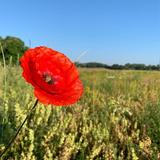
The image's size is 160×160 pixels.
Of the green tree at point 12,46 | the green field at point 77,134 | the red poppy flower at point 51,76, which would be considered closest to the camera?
the red poppy flower at point 51,76

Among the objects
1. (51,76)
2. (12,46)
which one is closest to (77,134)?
(51,76)

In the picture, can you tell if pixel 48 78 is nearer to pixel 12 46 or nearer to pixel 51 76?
pixel 51 76

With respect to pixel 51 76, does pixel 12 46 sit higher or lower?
higher

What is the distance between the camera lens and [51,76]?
164 cm

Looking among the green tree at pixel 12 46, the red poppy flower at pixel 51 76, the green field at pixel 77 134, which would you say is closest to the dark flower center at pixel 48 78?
the red poppy flower at pixel 51 76

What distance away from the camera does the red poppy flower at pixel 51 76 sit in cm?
143

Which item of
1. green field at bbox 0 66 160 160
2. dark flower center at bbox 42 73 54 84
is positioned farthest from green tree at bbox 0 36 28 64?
dark flower center at bbox 42 73 54 84

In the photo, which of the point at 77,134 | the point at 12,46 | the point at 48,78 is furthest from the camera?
the point at 12,46

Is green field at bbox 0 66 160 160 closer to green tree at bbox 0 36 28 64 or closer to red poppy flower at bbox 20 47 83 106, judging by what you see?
green tree at bbox 0 36 28 64

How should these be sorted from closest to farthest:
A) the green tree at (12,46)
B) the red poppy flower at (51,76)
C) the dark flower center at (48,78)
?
the red poppy flower at (51,76) → the dark flower center at (48,78) → the green tree at (12,46)

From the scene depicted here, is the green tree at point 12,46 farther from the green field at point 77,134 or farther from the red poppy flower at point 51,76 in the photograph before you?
the red poppy flower at point 51,76

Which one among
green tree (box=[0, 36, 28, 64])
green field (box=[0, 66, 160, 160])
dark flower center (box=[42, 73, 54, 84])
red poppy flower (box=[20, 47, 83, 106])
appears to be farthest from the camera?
green tree (box=[0, 36, 28, 64])

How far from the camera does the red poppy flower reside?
143 cm

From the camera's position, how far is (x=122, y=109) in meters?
4.06
